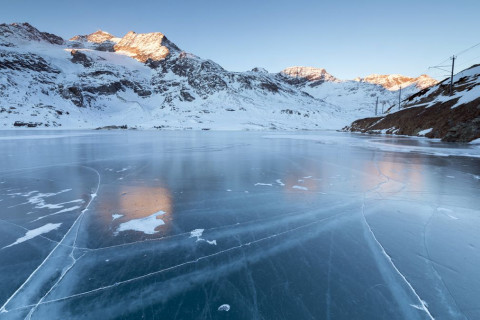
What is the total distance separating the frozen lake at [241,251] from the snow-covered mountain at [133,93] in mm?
81738

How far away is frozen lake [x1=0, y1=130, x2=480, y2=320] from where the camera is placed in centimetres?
258

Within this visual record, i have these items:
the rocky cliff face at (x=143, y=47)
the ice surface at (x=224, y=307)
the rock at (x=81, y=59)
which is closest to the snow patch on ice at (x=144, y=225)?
the ice surface at (x=224, y=307)

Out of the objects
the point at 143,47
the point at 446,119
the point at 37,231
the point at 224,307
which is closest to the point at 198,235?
the point at 224,307

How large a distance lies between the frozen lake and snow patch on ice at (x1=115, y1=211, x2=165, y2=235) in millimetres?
36

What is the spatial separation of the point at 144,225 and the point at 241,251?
80.2 inches

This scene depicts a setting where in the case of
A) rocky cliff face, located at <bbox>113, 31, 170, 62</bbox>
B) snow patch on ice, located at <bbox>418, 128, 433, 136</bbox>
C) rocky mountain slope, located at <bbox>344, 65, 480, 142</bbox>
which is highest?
rocky cliff face, located at <bbox>113, 31, 170, 62</bbox>

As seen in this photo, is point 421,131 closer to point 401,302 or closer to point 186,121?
point 401,302

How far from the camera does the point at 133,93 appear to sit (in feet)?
419

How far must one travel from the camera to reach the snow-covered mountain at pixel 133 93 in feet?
306

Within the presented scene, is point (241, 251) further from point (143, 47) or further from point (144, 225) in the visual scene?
point (143, 47)

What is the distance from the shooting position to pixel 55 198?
623cm

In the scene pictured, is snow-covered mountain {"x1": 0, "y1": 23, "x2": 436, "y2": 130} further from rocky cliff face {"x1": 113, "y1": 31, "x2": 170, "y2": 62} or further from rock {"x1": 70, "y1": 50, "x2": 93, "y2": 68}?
rocky cliff face {"x1": 113, "y1": 31, "x2": 170, "y2": 62}

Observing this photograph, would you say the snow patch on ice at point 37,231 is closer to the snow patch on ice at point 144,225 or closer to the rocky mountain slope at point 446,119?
the snow patch on ice at point 144,225

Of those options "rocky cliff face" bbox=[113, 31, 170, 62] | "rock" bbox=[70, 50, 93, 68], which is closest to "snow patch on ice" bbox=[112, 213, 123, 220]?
"rock" bbox=[70, 50, 93, 68]
